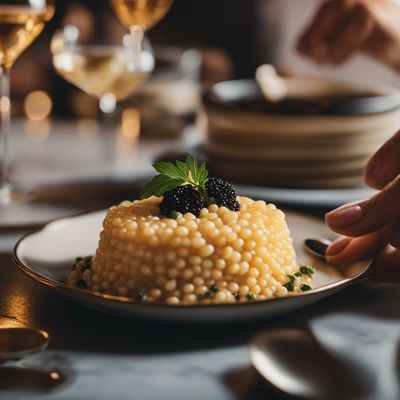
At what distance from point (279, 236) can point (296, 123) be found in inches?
22.5

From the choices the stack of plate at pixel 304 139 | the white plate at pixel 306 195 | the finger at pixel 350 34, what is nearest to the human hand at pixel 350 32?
the finger at pixel 350 34

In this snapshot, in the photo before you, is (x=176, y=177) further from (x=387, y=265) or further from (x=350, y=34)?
(x=350, y=34)

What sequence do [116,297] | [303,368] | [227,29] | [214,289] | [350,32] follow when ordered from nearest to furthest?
[303,368]
[116,297]
[214,289]
[350,32]
[227,29]

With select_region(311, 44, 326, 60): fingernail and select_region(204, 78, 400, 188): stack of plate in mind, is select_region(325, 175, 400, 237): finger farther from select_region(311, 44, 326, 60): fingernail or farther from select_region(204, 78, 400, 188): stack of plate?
select_region(311, 44, 326, 60): fingernail

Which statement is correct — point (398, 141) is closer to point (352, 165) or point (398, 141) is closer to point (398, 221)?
point (398, 221)

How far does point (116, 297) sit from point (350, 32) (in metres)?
1.67

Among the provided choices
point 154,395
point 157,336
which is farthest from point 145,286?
point 154,395

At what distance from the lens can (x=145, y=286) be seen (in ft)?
3.49

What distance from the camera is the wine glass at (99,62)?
7.19 ft

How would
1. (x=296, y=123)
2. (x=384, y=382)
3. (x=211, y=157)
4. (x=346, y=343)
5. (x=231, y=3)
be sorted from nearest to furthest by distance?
(x=384, y=382) → (x=346, y=343) → (x=296, y=123) → (x=211, y=157) → (x=231, y=3)

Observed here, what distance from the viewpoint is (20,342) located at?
917 millimetres

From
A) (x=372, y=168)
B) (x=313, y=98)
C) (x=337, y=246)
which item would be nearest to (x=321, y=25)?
(x=313, y=98)

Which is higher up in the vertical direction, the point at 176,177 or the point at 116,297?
the point at 176,177

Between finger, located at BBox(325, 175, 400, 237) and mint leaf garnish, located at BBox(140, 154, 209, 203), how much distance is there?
223 millimetres
